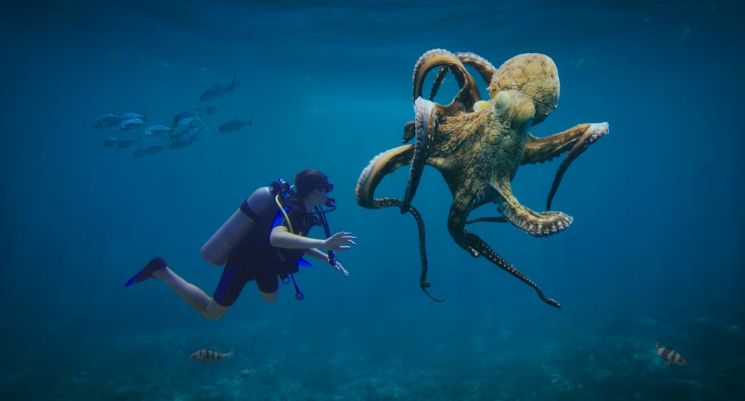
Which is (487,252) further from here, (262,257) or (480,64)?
(262,257)

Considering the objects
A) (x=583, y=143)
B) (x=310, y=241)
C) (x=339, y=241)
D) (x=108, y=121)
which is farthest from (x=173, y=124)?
(x=583, y=143)

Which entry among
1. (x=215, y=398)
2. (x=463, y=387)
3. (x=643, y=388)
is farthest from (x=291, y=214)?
(x=643, y=388)

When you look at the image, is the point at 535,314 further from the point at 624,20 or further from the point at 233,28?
the point at 233,28

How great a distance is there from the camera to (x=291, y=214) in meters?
5.12

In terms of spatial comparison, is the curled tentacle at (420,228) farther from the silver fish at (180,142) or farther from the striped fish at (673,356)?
the silver fish at (180,142)

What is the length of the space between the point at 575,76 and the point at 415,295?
19515 millimetres

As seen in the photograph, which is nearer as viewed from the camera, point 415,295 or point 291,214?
point 291,214

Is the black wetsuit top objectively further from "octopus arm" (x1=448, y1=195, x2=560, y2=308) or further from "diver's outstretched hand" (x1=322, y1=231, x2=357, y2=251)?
"octopus arm" (x1=448, y1=195, x2=560, y2=308)

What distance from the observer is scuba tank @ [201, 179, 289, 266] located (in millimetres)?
5312

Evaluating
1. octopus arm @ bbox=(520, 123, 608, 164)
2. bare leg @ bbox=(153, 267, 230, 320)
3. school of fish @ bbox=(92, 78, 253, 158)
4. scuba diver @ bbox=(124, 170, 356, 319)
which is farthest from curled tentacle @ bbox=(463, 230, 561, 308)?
school of fish @ bbox=(92, 78, 253, 158)

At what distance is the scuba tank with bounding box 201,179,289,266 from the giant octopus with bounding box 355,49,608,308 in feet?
10.4

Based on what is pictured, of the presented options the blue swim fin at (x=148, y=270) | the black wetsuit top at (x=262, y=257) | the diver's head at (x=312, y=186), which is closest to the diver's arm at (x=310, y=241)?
the black wetsuit top at (x=262, y=257)

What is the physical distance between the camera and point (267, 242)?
220 inches

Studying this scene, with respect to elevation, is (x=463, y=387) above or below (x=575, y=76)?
below
